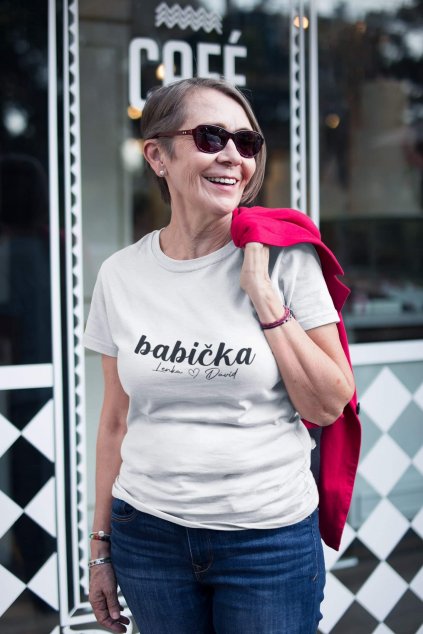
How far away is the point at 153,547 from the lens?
1.52 metres

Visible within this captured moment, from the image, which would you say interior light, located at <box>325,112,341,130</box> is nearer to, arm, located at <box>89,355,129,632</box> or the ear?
the ear

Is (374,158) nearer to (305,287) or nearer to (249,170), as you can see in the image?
(249,170)

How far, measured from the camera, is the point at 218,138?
1522 mm

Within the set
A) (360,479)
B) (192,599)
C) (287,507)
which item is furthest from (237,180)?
(360,479)

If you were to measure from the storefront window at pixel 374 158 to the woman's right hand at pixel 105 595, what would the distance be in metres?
1.51

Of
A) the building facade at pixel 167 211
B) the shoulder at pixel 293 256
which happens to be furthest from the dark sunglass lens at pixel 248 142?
the building facade at pixel 167 211

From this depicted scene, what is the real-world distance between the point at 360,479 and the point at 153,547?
1589mm

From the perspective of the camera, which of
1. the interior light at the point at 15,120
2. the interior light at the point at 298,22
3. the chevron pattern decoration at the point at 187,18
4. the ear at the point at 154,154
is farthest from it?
the interior light at the point at 298,22

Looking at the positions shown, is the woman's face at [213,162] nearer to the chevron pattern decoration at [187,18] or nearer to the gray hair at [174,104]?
the gray hair at [174,104]

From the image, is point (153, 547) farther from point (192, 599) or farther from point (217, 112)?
point (217, 112)

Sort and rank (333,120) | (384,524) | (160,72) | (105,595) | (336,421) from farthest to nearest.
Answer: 1. (384,524)
2. (333,120)
3. (160,72)
4. (105,595)
5. (336,421)

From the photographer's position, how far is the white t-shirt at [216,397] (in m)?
1.45

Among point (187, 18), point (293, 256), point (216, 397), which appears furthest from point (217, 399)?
point (187, 18)

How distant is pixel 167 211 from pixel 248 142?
1150mm
